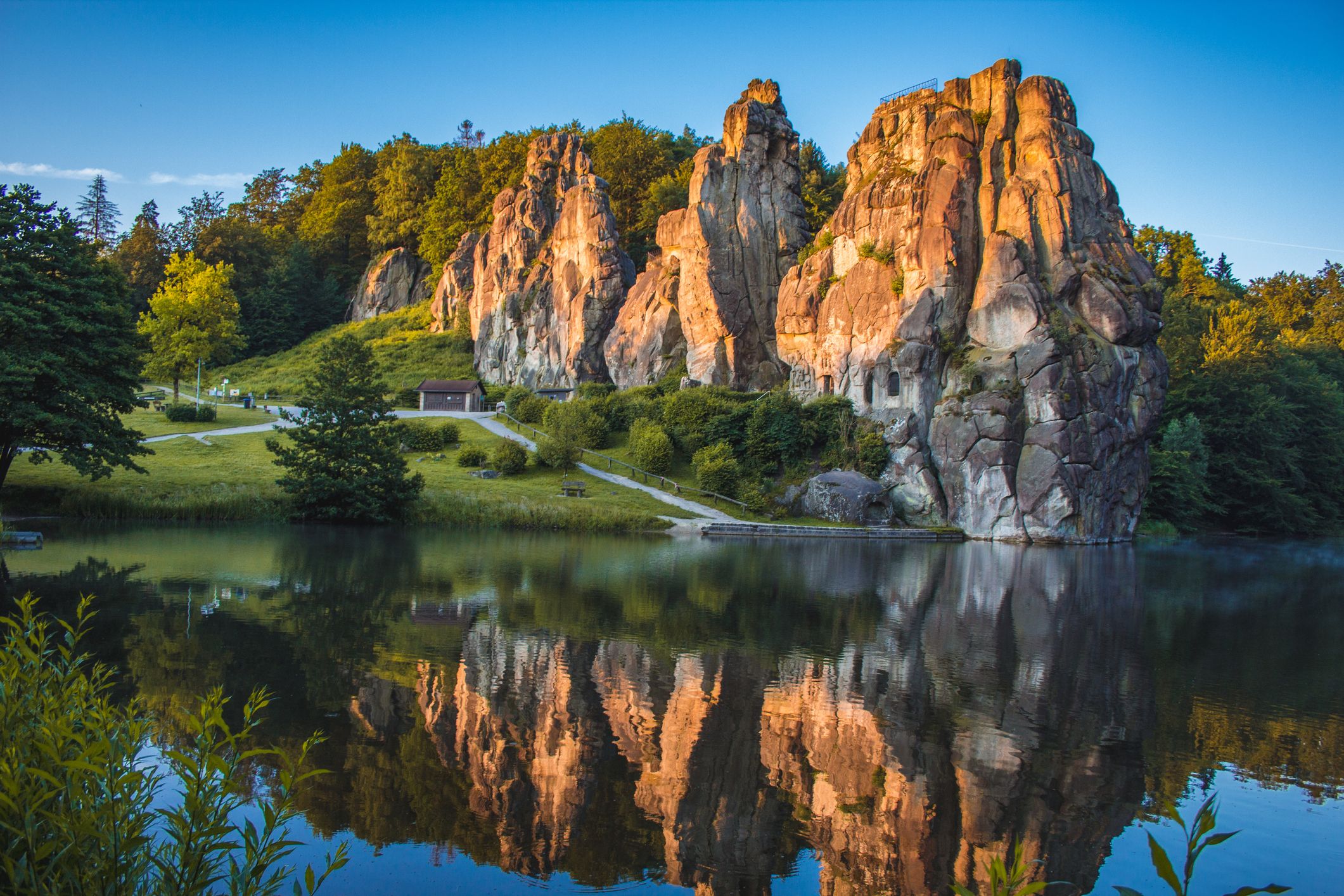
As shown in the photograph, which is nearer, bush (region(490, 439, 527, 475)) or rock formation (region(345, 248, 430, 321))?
bush (region(490, 439, 527, 475))

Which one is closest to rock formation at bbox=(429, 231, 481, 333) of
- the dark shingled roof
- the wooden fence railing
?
the dark shingled roof

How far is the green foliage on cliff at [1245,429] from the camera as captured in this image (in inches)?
2375

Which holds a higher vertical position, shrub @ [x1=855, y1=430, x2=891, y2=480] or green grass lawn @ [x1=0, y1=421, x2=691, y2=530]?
shrub @ [x1=855, y1=430, x2=891, y2=480]

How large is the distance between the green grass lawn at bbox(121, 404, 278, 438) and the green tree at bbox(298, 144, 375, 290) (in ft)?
137

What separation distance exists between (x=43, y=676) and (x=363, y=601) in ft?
44.6

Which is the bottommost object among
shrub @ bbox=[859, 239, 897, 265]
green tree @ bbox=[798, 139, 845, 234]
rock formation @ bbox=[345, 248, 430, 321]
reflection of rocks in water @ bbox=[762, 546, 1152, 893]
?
reflection of rocks in water @ bbox=[762, 546, 1152, 893]

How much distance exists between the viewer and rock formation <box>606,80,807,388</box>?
213 feet

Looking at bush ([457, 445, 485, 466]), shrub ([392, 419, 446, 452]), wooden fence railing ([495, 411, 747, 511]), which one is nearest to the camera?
wooden fence railing ([495, 411, 747, 511])

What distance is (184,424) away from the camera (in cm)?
5700

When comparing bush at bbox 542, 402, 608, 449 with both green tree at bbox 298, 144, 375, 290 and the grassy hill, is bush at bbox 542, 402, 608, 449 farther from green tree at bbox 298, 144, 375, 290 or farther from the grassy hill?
green tree at bbox 298, 144, 375, 290

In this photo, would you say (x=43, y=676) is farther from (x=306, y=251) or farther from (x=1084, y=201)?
(x=306, y=251)

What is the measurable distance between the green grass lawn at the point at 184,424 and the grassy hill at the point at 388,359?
11.2 metres

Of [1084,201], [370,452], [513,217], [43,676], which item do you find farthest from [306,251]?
[43,676]

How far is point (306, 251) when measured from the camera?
319ft
